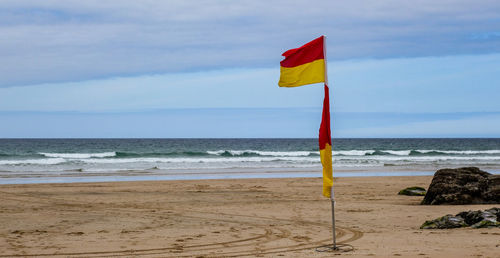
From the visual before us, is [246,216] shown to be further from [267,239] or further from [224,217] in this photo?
[267,239]

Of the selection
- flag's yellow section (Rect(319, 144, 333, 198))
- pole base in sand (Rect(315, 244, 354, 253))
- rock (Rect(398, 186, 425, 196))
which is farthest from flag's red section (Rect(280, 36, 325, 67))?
rock (Rect(398, 186, 425, 196))

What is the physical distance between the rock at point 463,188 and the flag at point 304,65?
753 cm

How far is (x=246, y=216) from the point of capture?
1210 centimetres

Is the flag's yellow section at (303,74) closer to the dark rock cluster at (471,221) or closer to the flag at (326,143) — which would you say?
the flag at (326,143)

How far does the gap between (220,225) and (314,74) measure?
14.5 ft

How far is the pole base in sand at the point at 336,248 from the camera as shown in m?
7.84

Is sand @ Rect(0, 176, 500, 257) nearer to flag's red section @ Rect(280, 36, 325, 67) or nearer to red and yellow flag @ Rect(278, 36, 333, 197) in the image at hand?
red and yellow flag @ Rect(278, 36, 333, 197)

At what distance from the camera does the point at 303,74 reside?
7.92 meters

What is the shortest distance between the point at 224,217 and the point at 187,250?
3.92m

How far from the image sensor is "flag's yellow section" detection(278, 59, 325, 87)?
7.77 m

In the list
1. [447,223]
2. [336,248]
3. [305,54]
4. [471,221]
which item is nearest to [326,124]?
[305,54]

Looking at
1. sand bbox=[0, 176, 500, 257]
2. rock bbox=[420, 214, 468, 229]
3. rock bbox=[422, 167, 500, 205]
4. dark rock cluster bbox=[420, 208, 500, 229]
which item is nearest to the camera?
sand bbox=[0, 176, 500, 257]

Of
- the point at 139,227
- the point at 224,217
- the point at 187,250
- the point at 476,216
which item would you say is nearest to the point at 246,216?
the point at 224,217

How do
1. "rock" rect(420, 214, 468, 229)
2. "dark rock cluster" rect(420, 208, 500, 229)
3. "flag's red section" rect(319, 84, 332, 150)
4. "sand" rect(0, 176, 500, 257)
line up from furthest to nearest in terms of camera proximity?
"rock" rect(420, 214, 468, 229), "dark rock cluster" rect(420, 208, 500, 229), "sand" rect(0, 176, 500, 257), "flag's red section" rect(319, 84, 332, 150)
